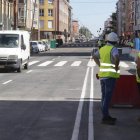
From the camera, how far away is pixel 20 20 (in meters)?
91.5

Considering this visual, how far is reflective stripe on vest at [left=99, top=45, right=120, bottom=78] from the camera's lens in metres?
9.59

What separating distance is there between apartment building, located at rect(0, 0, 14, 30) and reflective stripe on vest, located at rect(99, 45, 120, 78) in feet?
176

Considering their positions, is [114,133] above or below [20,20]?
below

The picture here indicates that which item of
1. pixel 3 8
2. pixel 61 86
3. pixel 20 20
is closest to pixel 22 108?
pixel 61 86

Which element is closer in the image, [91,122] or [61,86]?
[91,122]

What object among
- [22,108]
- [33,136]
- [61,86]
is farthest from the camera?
[61,86]

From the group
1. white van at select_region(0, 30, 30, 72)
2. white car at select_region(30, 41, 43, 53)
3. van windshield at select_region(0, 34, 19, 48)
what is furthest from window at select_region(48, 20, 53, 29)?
van windshield at select_region(0, 34, 19, 48)

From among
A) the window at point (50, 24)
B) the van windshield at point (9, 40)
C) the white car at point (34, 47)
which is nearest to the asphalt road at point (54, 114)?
the van windshield at point (9, 40)

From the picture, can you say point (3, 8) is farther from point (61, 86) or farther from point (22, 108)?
point (22, 108)

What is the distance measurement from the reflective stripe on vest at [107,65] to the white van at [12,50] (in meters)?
14.9

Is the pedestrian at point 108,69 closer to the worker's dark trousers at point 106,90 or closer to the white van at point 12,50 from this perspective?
the worker's dark trousers at point 106,90

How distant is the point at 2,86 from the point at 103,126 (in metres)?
8.64

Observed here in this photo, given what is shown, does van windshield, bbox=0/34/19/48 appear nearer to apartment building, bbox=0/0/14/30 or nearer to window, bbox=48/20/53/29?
apartment building, bbox=0/0/14/30

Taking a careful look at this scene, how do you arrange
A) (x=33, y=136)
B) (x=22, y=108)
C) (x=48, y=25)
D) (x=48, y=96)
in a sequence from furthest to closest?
1. (x=48, y=25)
2. (x=48, y=96)
3. (x=22, y=108)
4. (x=33, y=136)
